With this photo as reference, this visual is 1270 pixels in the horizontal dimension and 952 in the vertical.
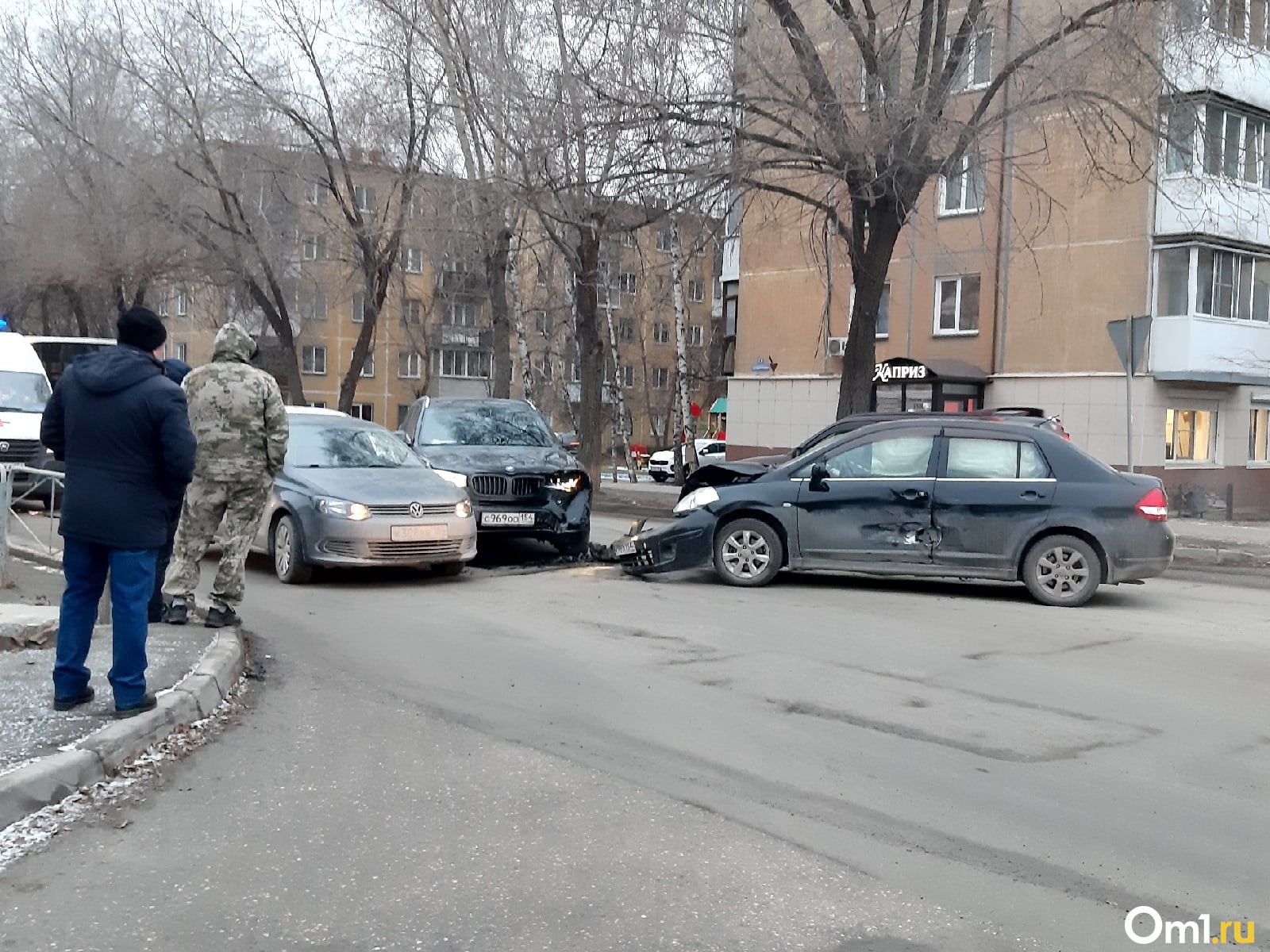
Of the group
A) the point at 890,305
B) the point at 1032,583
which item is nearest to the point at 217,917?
the point at 1032,583

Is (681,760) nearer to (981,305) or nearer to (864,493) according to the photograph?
(864,493)

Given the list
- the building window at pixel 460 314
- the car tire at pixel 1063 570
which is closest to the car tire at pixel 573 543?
the car tire at pixel 1063 570

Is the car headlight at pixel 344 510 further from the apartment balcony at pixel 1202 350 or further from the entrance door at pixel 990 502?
the apartment balcony at pixel 1202 350

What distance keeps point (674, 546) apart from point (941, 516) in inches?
95.7

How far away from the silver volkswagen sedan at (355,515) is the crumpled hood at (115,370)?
16.3 ft

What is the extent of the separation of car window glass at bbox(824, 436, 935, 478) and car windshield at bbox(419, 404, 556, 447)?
3.94 meters

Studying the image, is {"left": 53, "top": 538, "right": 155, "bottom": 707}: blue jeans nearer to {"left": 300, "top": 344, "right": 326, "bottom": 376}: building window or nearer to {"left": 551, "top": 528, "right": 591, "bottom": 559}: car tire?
{"left": 551, "top": 528, "right": 591, "bottom": 559}: car tire

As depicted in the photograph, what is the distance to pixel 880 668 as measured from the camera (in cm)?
786

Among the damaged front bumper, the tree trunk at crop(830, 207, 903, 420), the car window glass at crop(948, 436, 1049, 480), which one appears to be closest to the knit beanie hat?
the damaged front bumper

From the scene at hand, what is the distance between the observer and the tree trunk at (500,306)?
23514 mm

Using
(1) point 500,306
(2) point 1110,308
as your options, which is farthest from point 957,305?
(1) point 500,306

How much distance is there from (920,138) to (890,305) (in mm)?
16517

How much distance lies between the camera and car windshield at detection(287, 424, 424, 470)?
38.5 feet

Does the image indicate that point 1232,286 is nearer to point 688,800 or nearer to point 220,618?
point 220,618
